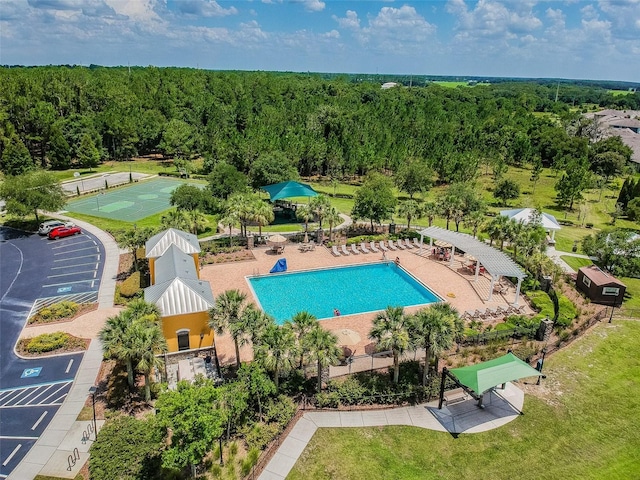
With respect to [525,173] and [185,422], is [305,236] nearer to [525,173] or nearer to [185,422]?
[185,422]

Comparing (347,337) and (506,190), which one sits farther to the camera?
(506,190)

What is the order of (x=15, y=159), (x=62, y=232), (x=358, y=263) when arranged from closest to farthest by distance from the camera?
(x=358, y=263) → (x=62, y=232) → (x=15, y=159)

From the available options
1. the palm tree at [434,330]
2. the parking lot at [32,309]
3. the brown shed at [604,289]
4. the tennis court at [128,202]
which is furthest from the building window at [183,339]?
the brown shed at [604,289]

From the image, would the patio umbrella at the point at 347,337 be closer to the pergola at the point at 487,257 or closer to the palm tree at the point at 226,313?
the palm tree at the point at 226,313

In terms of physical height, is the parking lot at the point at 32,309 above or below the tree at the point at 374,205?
below

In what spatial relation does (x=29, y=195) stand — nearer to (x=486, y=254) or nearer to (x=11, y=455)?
(x=11, y=455)

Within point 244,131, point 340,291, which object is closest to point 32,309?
point 340,291

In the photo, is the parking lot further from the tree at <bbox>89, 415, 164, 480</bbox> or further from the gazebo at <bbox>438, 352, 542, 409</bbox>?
the gazebo at <bbox>438, 352, 542, 409</bbox>

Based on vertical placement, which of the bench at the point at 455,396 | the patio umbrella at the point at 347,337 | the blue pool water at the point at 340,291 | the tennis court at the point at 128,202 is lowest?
the bench at the point at 455,396

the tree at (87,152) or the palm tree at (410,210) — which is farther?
the tree at (87,152)
